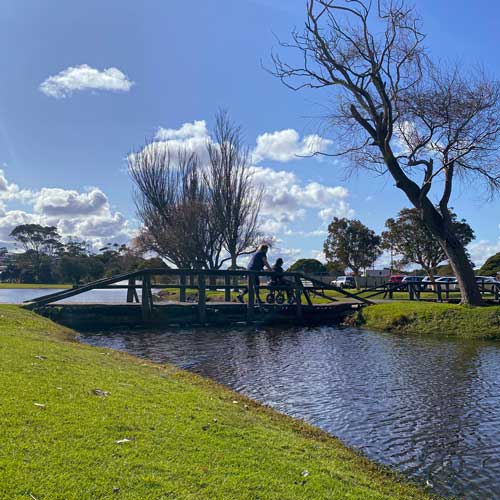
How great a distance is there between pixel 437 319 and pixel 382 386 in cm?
923

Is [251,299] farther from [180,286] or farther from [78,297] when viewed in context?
[78,297]

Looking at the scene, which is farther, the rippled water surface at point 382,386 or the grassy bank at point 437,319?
the grassy bank at point 437,319

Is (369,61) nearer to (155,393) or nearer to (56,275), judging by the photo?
(155,393)

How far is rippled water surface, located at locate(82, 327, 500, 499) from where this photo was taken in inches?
227

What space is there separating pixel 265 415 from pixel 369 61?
15.8 metres

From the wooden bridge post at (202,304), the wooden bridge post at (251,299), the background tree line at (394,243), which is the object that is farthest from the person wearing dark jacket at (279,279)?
the background tree line at (394,243)

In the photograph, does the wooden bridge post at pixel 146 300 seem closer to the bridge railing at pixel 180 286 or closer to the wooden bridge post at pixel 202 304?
the bridge railing at pixel 180 286

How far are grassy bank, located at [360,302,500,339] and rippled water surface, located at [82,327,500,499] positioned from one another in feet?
4.26

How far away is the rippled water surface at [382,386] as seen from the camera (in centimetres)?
575

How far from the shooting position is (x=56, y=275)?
278 ft

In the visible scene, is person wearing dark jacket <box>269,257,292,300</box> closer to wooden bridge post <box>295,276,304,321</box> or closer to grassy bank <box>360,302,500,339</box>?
wooden bridge post <box>295,276,304,321</box>

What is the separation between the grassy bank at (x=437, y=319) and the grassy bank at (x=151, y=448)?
1161 cm

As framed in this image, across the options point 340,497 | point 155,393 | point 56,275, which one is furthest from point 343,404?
point 56,275

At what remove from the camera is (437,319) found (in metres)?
17.4
